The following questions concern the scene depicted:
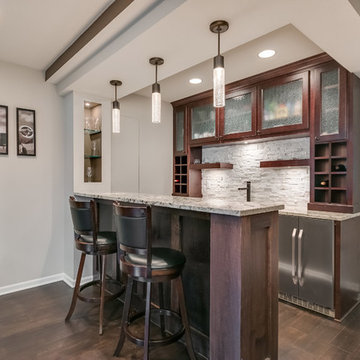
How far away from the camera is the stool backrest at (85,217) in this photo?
2234 millimetres

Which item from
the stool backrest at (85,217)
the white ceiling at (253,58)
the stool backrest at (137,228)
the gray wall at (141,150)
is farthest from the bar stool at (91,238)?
the white ceiling at (253,58)

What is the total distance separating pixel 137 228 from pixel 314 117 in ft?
7.48

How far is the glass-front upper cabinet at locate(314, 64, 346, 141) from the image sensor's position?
2672mm

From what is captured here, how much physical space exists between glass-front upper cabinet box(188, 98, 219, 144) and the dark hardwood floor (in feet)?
7.77

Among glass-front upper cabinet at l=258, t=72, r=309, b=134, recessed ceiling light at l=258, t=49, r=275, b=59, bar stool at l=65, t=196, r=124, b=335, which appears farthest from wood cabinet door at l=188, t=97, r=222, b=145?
bar stool at l=65, t=196, r=124, b=335

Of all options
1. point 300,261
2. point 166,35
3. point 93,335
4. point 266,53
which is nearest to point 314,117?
point 266,53

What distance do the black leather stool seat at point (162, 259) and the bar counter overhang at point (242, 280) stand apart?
10.4 inches

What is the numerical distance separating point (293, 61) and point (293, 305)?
2.57 meters

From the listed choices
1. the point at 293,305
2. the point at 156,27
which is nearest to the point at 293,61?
the point at 156,27

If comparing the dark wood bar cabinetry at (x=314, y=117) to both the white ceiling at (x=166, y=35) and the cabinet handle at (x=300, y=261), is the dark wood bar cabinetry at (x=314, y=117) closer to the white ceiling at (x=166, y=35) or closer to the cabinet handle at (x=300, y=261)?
the white ceiling at (x=166, y=35)

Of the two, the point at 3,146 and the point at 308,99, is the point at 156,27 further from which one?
the point at 3,146

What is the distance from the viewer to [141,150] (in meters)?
4.24

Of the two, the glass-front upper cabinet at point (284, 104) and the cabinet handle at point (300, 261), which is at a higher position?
the glass-front upper cabinet at point (284, 104)

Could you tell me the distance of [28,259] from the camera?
322cm
